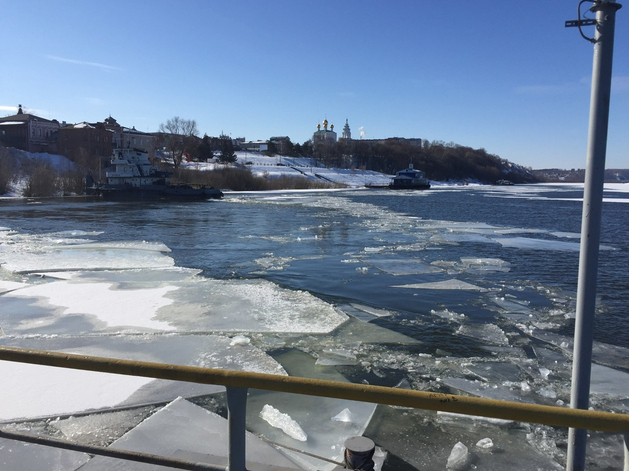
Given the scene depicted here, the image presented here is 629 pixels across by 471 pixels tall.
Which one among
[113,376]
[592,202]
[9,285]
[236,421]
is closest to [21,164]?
[9,285]

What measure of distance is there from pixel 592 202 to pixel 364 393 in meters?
1.86

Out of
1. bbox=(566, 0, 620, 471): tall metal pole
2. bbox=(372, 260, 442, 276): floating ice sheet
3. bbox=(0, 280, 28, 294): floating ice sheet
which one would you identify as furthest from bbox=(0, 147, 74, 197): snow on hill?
bbox=(566, 0, 620, 471): tall metal pole

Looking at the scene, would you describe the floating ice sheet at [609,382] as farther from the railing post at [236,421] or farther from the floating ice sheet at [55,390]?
the floating ice sheet at [55,390]

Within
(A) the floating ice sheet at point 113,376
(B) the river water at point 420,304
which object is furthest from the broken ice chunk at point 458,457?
(A) the floating ice sheet at point 113,376

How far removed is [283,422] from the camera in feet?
14.7

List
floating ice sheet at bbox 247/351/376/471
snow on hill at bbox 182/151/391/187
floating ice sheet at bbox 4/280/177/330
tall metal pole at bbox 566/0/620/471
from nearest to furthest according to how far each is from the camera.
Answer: tall metal pole at bbox 566/0/620/471 → floating ice sheet at bbox 247/351/376/471 → floating ice sheet at bbox 4/280/177/330 → snow on hill at bbox 182/151/391/187

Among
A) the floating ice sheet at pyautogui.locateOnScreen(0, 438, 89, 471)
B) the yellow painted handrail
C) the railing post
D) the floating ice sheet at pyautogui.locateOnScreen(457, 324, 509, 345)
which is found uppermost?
the yellow painted handrail

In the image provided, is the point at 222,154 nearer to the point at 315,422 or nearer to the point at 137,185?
the point at 137,185

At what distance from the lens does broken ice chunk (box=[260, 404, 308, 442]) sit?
14.0 ft

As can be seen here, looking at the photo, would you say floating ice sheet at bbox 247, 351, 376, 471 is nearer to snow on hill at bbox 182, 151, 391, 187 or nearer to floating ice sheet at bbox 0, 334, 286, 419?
floating ice sheet at bbox 0, 334, 286, 419

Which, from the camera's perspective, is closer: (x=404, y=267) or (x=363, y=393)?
(x=363, y=393)

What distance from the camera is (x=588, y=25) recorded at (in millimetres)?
2768

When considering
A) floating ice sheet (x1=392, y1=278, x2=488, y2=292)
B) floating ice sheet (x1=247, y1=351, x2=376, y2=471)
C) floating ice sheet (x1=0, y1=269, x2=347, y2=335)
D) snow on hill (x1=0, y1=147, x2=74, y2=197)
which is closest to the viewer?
floating ice sheet (x1=247, y1=351, x2=376, y2=471)

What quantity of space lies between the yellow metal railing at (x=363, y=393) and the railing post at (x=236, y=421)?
0.10 feet
